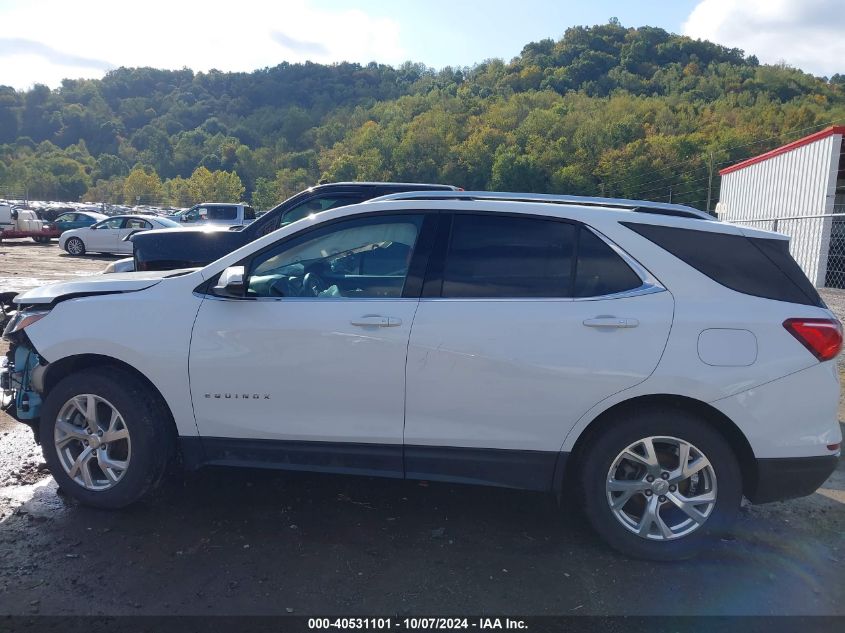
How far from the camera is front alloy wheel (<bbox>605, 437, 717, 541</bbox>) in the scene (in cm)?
348

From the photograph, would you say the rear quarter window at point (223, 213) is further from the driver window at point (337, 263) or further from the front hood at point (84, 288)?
the driver window at point (337, 263)

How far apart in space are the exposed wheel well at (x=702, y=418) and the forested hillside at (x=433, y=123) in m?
45.5

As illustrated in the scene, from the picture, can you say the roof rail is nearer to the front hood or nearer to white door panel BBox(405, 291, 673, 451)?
white door panel BBox(405, 291, 673, 451)

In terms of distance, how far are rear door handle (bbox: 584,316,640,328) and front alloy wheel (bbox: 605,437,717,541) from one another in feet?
1.95

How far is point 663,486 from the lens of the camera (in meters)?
3.48

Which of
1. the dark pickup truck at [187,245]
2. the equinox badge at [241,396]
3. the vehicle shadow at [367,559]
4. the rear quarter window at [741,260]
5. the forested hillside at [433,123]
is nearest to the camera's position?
the vehicle shadow at [367,559]

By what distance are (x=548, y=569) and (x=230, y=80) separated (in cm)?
17108

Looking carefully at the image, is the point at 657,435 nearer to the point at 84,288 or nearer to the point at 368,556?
the point at 368,556

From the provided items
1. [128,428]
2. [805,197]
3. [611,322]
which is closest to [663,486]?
[611,322]

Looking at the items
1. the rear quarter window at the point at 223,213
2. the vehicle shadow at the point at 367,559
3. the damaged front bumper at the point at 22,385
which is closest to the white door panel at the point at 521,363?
the vehicle shadow at the point at 367,559

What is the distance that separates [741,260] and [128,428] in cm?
349

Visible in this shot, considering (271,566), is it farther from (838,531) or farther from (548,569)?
(838,531)

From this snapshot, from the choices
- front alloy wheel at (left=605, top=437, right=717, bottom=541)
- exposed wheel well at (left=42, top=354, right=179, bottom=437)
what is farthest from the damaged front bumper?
front alloy wheel at (left=605, top=437, right=717, bottom=541)

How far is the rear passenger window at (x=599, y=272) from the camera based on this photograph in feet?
11.7
